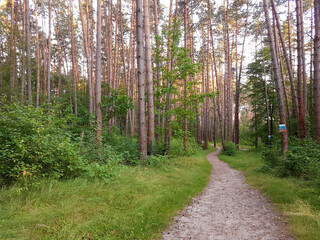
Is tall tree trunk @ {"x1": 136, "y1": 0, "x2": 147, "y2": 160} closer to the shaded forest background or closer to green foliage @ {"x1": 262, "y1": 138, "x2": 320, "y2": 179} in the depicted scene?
the shaded forest background

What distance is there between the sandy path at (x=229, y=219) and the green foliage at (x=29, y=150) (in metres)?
3.03

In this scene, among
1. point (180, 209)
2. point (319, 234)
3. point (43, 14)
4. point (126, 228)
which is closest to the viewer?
point (319, 234)

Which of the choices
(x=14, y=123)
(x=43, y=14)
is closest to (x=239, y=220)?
(x=14, y=123)

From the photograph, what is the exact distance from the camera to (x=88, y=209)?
3711 mm

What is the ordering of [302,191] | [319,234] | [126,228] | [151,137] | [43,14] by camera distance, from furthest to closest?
[43,14] → [151,137] → [302,191] → [126,228] → [319,234]

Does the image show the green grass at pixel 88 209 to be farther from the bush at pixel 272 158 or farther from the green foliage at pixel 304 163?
the bush at pixel 272 158

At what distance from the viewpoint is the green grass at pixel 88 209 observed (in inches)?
115

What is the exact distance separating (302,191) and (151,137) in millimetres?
6220

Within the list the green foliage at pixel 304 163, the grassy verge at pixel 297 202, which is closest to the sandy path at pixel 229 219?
the grassy verge at pixel 297 202

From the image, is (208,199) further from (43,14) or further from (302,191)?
(43,14)

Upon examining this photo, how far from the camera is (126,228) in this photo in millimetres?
3201

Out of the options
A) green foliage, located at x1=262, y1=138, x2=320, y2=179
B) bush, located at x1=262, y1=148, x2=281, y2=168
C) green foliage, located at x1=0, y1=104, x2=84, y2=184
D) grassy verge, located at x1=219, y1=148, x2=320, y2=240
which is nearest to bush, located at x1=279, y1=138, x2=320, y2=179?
green foliage, located at x1=262, y1=138, x2=320, y2=179

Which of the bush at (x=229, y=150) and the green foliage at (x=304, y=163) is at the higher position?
the green foliage at (x=304, y=163)

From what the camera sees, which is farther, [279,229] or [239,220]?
[239,220]
